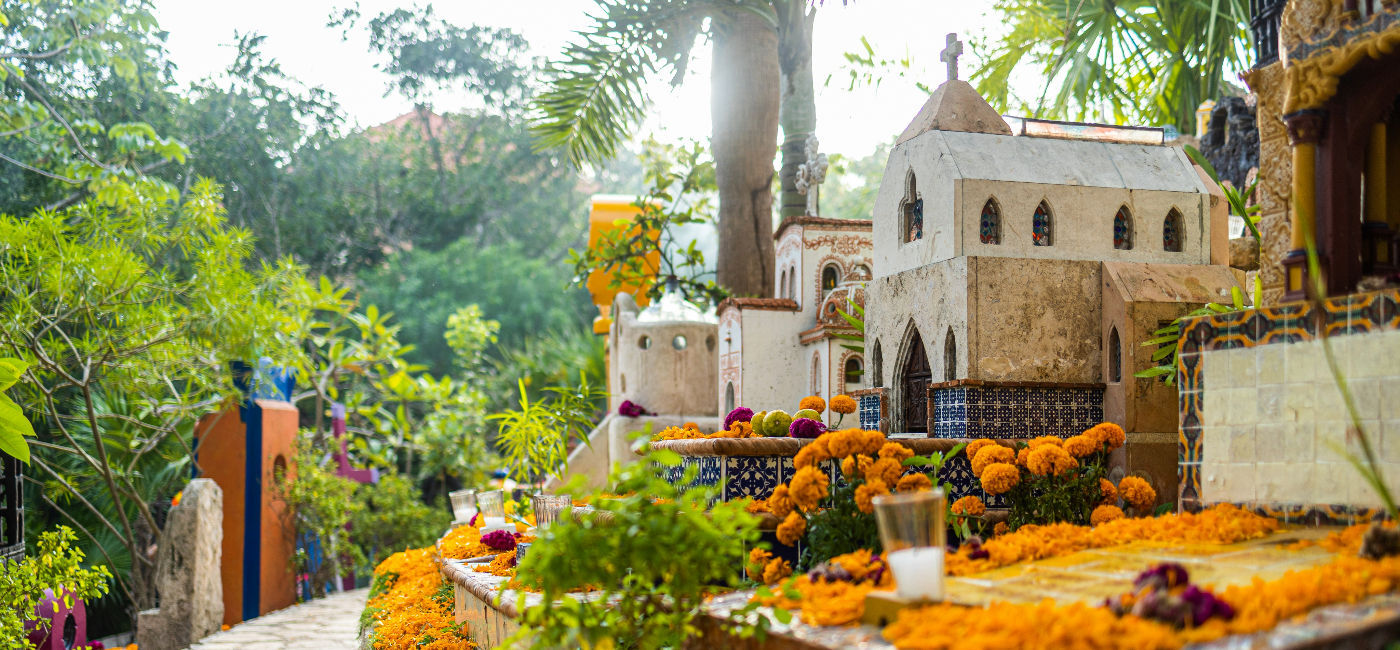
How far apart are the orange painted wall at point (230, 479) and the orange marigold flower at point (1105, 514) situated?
1019 centimetres

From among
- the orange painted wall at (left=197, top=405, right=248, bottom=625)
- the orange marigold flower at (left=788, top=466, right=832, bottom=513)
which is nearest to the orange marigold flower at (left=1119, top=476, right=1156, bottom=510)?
the orange marigold flower at (left=788, top=466, right=832, bottom=513)

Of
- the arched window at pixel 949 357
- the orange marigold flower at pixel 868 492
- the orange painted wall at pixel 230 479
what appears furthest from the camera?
the orange painted wall at pixel 230 479

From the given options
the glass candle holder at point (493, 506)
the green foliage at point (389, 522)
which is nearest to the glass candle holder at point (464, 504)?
the glass candle holder at point (493, 506)

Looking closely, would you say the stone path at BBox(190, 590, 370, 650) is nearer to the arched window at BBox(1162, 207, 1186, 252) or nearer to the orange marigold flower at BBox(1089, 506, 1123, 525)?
the orange marigold flower at BBox(1089, 506, 1123, 525)

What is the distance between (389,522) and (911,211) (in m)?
9.99

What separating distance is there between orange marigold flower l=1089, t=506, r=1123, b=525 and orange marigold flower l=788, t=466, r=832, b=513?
1516 mm

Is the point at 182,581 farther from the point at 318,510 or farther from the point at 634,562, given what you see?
the point at 634,562

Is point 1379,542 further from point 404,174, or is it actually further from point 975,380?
point 404,174

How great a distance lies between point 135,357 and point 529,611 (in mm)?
8447

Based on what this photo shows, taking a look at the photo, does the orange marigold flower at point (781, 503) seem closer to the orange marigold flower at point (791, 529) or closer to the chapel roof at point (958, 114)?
the orange marigold flower at point (791, 529)

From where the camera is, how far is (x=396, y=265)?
25.6 metres

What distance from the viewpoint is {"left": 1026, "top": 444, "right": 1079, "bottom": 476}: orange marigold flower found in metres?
5.17

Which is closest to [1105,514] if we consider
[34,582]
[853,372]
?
[853,372]

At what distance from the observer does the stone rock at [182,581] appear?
34.5 feet
